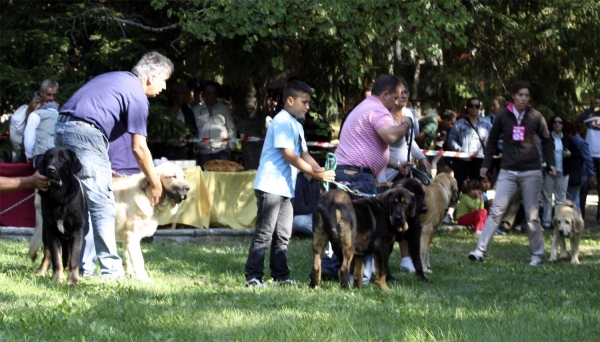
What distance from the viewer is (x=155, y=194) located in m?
7.88

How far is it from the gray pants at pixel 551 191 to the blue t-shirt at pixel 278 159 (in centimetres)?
788

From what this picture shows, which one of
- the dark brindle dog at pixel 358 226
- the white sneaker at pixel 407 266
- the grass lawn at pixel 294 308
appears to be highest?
the dark brindle dog at pixel 358 226

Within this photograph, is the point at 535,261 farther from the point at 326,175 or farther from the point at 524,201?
the point at 326,175

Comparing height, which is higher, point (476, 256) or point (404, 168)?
point (404, 168)

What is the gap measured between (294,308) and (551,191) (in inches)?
375

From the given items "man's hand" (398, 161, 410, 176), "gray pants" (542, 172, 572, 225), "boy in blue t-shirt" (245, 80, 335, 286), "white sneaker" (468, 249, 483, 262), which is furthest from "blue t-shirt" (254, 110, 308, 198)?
"gray pants" (542, 172, 572, 225)

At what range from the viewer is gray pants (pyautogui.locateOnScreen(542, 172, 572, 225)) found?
14945mm

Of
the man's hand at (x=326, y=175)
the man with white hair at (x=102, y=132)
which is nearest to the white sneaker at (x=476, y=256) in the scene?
the man's hand at (x=326, y=175)

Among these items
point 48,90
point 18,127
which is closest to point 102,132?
point 48,90

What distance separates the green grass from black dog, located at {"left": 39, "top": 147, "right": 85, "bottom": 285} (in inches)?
9.0

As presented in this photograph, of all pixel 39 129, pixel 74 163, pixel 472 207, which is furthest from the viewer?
pixel 472 207

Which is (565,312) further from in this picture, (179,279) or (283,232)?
(179,279)

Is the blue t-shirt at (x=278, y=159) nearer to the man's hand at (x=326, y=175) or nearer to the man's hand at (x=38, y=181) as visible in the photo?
the man's hand at (x=326, y=175)

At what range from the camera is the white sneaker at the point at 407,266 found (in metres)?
9.62
